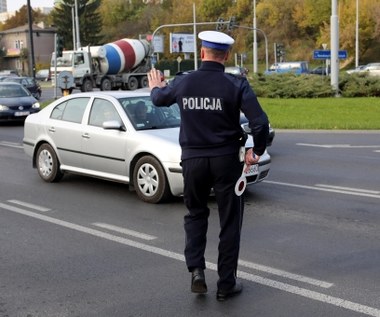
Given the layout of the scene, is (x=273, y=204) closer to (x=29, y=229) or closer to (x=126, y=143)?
(x=126, y=143)

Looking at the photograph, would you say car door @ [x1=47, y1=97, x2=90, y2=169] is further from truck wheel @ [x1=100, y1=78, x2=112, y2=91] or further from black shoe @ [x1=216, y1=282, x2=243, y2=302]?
truck wheel @ [x1=100, y1=78, x2=112, y2=91]

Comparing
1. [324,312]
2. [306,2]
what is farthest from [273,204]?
[306,2]

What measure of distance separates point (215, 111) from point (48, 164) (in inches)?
226

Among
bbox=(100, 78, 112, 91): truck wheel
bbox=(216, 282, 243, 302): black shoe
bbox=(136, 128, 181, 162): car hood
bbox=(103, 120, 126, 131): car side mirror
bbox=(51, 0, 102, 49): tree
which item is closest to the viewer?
bbox=(216, 282, 243, 302): black shoe

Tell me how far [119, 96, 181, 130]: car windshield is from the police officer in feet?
12.8

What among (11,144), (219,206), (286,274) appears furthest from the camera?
(11,144)

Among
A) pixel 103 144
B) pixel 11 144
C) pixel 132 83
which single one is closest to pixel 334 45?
pixel 11 144

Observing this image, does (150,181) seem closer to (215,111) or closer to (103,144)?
(103,144)

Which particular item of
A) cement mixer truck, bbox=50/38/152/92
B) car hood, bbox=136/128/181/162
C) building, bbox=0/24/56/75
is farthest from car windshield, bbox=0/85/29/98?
building, bbox=0/24/56/75

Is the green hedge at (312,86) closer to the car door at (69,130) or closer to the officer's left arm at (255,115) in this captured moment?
the car door at (69,130)

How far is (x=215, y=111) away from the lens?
4.23 meters

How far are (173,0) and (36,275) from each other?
360 ft

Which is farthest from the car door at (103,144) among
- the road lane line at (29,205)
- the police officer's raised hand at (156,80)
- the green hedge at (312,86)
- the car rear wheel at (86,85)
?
the car rear wheel at (86,85)

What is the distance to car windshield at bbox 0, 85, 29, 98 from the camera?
21578 mm
